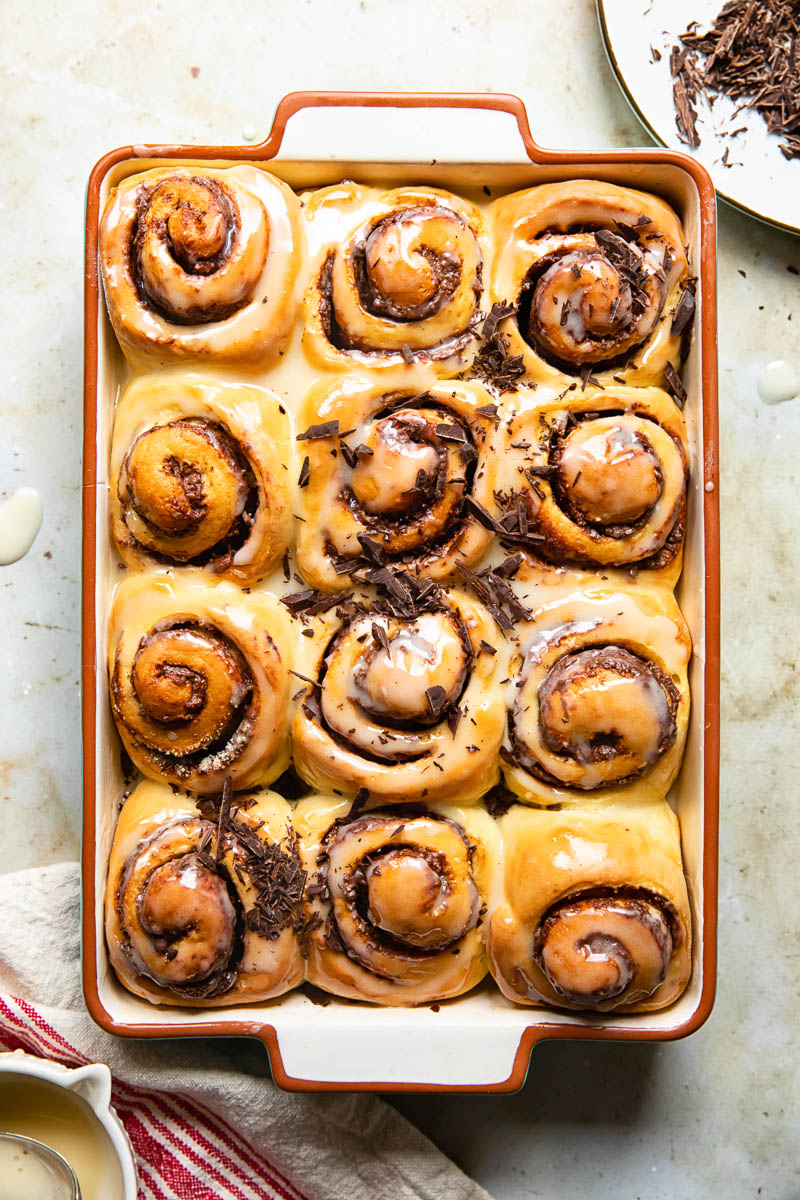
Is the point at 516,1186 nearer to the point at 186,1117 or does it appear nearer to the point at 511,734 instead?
the point at 186,1117

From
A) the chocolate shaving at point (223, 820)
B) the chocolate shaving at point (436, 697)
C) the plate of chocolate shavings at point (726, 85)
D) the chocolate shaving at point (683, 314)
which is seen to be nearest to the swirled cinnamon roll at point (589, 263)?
the chocolate shaving at point (683, 314)

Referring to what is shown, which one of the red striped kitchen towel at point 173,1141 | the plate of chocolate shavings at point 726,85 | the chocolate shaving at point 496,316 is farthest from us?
the plate of chocolate shavings at point 726,85

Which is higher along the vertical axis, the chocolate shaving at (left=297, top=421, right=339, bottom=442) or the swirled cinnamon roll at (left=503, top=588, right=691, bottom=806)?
the chocolate shaving at (left=297, top=421, right=339, bottom=442)

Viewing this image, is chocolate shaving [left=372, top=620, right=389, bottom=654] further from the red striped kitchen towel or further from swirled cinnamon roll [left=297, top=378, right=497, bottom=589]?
the red striped kitchen towel

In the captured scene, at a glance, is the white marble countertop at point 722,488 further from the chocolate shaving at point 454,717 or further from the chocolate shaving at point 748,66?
the chocolate shaving at point 454,717

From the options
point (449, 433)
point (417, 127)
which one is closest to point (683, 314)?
point (449, 433)

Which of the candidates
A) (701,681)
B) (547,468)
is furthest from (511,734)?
(547,468)

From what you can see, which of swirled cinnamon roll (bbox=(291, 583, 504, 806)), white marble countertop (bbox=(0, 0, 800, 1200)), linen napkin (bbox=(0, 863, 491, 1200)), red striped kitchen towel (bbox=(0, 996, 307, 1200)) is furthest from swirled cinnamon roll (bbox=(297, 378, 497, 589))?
red striped kitchen towel (bbox=(0, 996, 307, 1200))

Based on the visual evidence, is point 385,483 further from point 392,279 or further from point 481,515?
point 392,279
